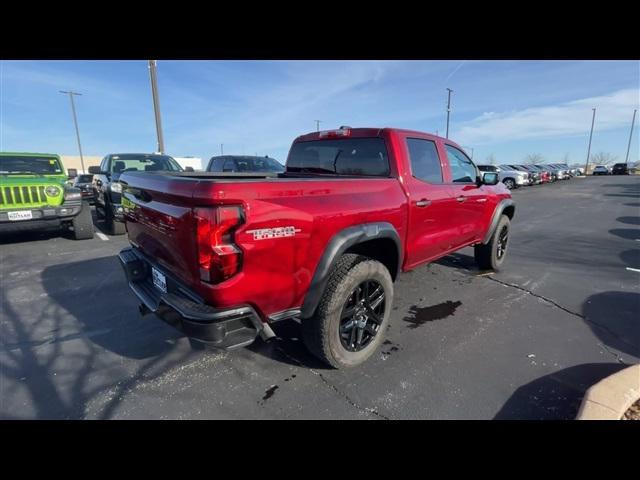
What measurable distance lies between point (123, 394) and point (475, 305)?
376 cm

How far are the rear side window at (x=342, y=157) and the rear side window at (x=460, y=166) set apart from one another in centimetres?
124

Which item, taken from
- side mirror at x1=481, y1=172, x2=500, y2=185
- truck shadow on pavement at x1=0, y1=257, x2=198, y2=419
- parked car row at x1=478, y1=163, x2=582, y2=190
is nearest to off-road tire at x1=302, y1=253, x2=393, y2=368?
truck shadow on pavement at x1=0, y1=257, x2=198, y2=419

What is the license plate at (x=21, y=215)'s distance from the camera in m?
6.17

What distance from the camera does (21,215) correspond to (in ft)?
20.5

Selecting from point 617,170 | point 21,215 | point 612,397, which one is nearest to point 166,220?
point 612,397

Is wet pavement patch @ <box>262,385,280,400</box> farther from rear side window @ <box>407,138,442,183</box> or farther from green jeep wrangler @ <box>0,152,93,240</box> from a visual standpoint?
green jeep wrangler @ <box>0,152,93,240</box>

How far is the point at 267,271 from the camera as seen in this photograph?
6.63ft

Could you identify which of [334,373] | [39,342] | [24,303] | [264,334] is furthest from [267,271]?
[24,303]

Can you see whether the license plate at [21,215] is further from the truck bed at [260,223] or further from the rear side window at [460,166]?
the rear side window at [460,166]

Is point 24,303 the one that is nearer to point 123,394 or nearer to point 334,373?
point 123,394

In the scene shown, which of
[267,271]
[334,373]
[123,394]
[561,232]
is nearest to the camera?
[267,271]

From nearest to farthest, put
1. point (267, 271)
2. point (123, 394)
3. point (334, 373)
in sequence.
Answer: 1. point (267, 271)
2. point (123, 394)
3. point (334, 373)

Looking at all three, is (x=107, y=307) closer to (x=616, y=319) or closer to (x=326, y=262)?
(x=326, y=262)

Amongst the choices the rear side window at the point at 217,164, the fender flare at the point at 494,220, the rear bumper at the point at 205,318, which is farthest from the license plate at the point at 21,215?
the fender flare at the point at 494,220
